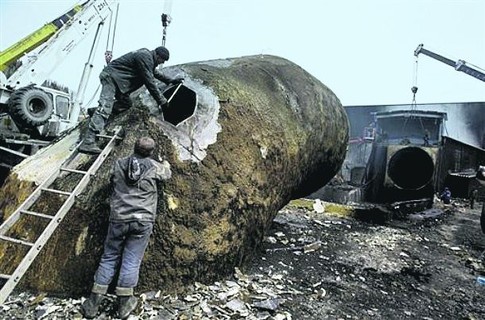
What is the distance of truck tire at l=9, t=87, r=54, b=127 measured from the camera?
28.8 feet

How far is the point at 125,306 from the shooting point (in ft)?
9.46

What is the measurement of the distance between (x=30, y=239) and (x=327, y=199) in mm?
7893

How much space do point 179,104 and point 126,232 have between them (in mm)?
1835

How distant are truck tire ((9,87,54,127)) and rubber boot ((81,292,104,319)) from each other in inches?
297

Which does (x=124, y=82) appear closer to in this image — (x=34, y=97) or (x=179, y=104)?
(x=179, y=104)

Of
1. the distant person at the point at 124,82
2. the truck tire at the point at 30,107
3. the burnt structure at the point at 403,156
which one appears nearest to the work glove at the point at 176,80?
the distant person at the point at 124,82

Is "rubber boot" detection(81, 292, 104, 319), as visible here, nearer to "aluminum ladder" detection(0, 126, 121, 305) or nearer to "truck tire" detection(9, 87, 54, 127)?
"aluminum ladder" detection(0, 126, 121, 305)

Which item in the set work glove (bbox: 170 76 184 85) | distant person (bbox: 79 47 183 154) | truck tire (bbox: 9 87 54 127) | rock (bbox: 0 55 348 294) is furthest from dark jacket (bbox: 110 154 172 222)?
truck tire (bbox: 9 87 54 127)

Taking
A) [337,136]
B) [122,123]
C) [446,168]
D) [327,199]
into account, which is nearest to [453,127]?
[446,168]

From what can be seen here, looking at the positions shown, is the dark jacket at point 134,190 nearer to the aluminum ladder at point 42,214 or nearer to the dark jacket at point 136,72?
the aluminum ladder at point 42,214

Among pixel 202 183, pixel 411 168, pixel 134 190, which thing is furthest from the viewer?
pixel 411 168

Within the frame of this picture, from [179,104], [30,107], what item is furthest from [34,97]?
[179,104]

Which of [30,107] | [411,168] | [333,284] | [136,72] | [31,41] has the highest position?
[31,41]

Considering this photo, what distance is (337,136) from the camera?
6043 mm
